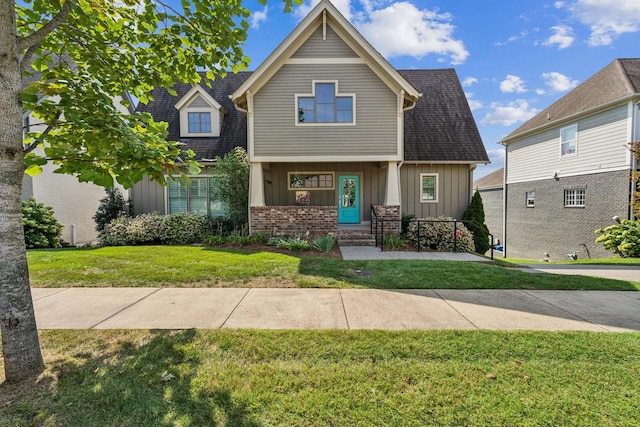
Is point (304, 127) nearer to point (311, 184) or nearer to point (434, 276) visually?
point (311, 184)

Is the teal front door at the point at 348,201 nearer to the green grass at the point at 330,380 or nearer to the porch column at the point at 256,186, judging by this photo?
the porch column at the point at 256,186

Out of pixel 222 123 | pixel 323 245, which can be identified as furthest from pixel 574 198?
pixel 222 123

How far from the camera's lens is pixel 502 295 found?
536 centimetres

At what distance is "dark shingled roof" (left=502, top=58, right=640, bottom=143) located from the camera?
11867 millimetres

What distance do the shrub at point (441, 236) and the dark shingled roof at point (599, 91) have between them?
27.8 ft

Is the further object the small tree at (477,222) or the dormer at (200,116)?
the dormer at (200,116)

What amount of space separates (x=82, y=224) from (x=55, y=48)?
44.0 ft

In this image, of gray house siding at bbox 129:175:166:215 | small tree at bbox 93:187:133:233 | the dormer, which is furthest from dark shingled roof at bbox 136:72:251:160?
small tree at bbox 93:187:133:233

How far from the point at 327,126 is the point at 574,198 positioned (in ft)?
41.4

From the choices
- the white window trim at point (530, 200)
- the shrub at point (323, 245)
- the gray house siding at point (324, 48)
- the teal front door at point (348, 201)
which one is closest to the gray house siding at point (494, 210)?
the white window trim at point (530, 200)

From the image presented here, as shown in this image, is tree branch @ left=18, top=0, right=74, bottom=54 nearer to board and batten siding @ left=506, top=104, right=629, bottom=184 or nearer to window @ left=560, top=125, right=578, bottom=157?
board and batten siding @ left=506, top=104, right=629, bottom=184

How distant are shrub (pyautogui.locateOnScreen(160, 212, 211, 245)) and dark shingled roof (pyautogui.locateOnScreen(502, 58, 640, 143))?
17.2 meters

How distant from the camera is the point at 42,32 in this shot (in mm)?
2857

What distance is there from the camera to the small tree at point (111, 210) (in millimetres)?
12016
